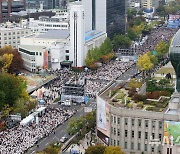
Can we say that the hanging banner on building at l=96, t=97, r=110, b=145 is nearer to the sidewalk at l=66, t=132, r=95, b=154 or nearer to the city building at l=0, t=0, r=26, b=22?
the sidewalk at l=66, t=132, r=95, b=154

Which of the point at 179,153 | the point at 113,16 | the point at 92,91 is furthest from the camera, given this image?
the point at 113,16

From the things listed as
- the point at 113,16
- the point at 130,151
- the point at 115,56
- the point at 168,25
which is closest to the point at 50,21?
the point at 113,16

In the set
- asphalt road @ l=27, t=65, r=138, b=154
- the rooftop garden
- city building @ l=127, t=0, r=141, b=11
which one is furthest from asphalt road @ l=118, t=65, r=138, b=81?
city building @ l=127, t=0, r=141, b=11

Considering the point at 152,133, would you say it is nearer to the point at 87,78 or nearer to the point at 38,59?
the point at 87,78

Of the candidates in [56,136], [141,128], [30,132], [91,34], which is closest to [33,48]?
[91,34]

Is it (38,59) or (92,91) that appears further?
(38,59)

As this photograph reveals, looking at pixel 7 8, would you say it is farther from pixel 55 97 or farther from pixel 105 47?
pixel 55 97
